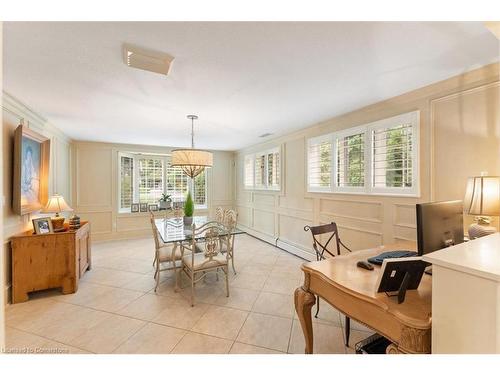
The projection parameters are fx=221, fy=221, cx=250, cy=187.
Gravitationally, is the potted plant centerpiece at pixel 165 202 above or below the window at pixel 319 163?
below

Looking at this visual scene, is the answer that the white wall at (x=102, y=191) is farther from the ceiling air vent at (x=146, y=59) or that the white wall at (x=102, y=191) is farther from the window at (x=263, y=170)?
the ceiling air vent at (x=146, y=59)

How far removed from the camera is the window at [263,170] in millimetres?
4832

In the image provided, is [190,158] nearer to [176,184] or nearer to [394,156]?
[394,156]

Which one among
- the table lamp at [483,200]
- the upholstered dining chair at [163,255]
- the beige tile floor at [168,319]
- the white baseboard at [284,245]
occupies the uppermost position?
the table lamp at [483,200]

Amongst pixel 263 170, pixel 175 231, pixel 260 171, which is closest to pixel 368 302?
pixel 175 231

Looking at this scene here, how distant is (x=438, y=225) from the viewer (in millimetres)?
1342

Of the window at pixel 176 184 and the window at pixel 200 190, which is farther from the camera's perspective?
the window at pixel 200 190

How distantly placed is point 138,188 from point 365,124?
5299 millimetres

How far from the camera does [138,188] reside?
5.71m

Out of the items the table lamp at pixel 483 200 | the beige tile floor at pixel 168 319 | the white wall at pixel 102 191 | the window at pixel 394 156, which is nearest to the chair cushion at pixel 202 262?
the beige tile floor at pixel 168 319

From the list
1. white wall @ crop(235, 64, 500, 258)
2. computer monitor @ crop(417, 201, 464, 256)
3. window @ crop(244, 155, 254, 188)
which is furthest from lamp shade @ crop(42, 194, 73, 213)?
computer monitor @ crop(417, 201, 464, 256)

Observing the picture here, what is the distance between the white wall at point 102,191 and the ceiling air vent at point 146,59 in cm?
424

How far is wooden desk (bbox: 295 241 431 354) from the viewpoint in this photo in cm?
99

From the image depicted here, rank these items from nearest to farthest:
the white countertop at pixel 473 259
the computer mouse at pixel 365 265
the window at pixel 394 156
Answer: the white countertop at pixel 473 259 < the computer mouse at pixel 365 265 < the window at pixel 394 156
